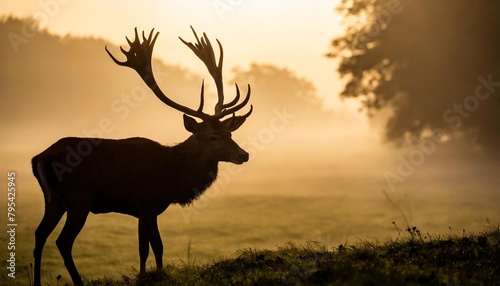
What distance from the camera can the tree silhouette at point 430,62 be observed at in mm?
30500

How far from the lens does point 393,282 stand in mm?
7328

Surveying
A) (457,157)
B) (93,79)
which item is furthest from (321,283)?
(93,79)

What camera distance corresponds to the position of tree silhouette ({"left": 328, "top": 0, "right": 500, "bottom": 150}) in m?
30.5

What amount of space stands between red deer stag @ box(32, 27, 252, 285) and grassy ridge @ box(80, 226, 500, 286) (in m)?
0.87

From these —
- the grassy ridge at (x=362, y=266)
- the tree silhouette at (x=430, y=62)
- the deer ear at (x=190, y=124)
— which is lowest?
the grassy ridge at (x=362, y=266)

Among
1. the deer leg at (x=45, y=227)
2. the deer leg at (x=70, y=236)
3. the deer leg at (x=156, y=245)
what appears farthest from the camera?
the deer leg at (x=156, y=245)

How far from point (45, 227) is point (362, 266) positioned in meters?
4.87

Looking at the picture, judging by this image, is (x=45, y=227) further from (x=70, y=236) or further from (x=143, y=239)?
(x=143, y=239)

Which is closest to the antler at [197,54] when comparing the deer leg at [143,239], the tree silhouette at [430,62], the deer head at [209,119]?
the deer head at [209,119]

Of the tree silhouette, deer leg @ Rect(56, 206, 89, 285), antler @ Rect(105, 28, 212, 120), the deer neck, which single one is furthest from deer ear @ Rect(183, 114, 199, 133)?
the tree silhouette

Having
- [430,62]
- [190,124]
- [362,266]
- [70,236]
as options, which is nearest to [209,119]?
[190,124]

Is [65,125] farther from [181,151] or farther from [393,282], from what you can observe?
[393,282]

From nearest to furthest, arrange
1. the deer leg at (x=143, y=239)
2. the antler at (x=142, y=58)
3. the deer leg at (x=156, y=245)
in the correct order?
the deer leg at (x=156, y=245) → the deer leg at (x=143, y=239) → the antler at (x=142, y=58)

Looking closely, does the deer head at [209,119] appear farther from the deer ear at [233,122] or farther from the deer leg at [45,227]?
the deer leg at [45,227]
